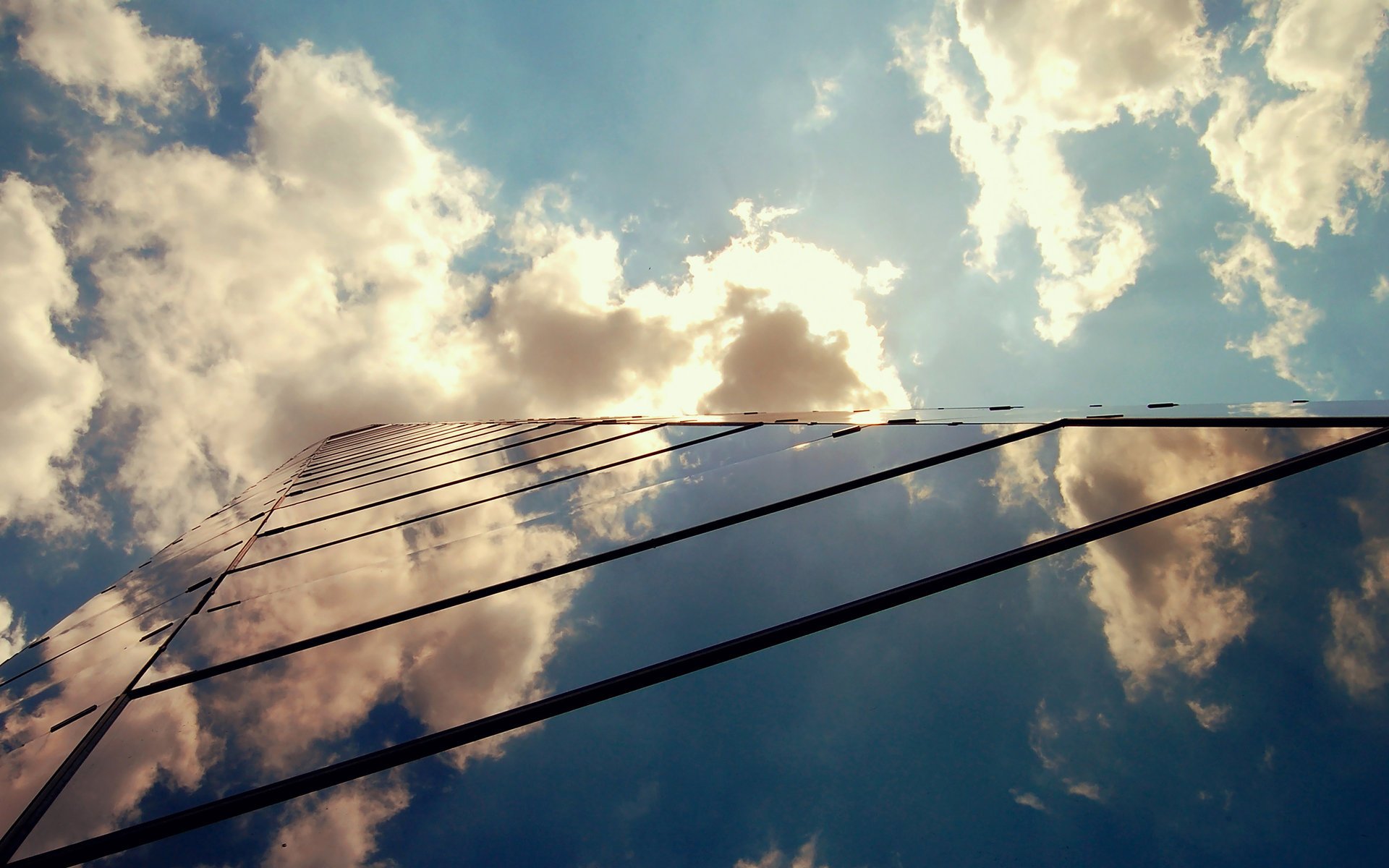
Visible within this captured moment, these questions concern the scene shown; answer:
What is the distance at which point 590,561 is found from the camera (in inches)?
211

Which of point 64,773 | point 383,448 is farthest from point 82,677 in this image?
point 383,448

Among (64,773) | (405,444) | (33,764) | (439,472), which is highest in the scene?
(405,444)

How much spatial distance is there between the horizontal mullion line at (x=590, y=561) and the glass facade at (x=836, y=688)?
3 cm

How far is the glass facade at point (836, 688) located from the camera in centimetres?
224

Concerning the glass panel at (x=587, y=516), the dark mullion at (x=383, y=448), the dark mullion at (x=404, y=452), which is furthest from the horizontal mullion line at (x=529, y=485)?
the dark mullion at (x=383, y=448)

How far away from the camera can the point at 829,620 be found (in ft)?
11.7

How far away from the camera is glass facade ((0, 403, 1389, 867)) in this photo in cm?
224

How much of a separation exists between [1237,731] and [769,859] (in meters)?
1.58

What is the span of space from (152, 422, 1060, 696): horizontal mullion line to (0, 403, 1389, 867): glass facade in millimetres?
35

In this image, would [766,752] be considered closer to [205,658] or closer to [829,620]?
→ [829,620]

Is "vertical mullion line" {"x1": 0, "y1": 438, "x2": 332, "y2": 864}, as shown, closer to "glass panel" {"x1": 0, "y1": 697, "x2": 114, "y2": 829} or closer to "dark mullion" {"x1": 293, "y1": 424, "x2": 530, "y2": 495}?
"glass panel" {"x1": 0, "y1": 697, "x2": 114, "y2": 829}

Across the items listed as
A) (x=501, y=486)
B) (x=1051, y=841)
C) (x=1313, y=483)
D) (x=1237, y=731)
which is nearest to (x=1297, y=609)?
(x=1237, y=731)

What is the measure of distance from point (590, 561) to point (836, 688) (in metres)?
2.74

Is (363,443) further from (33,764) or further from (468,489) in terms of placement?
(33,764)
